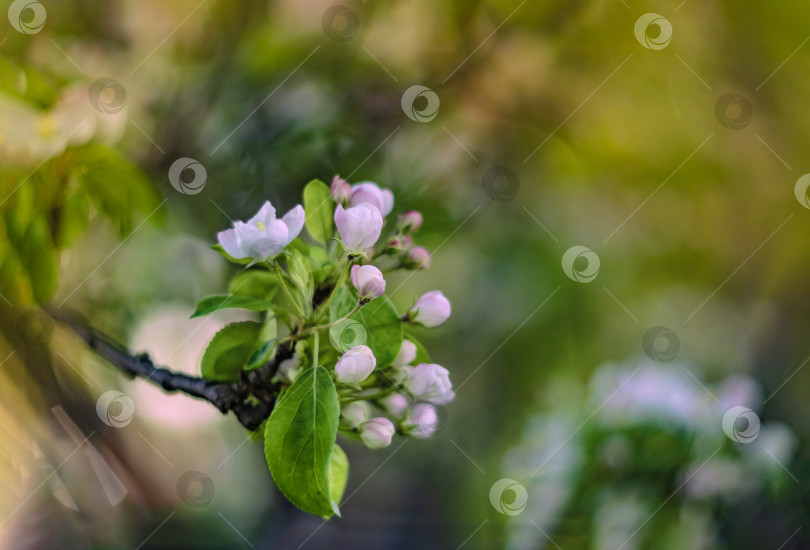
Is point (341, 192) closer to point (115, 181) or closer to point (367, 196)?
point (367, 196)

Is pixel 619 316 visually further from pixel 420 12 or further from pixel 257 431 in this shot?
pixel 257 431

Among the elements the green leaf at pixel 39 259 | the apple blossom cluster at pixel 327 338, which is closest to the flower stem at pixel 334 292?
the apple blossom cluster at pixel 327 338

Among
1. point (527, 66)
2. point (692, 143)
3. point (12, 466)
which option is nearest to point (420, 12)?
point (527, 66)

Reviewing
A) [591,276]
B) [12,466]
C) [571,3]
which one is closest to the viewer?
[12,466]

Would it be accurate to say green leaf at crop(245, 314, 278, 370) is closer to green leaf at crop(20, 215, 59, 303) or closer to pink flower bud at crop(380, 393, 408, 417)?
pink flower bud at crop(380, 393, 408, 417)

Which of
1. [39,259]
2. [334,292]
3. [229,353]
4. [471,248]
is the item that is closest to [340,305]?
[334,292]

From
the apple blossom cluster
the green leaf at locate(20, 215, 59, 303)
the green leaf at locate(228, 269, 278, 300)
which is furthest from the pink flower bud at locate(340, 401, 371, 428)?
the green leaf at locate(20, 215, 59, 303)
